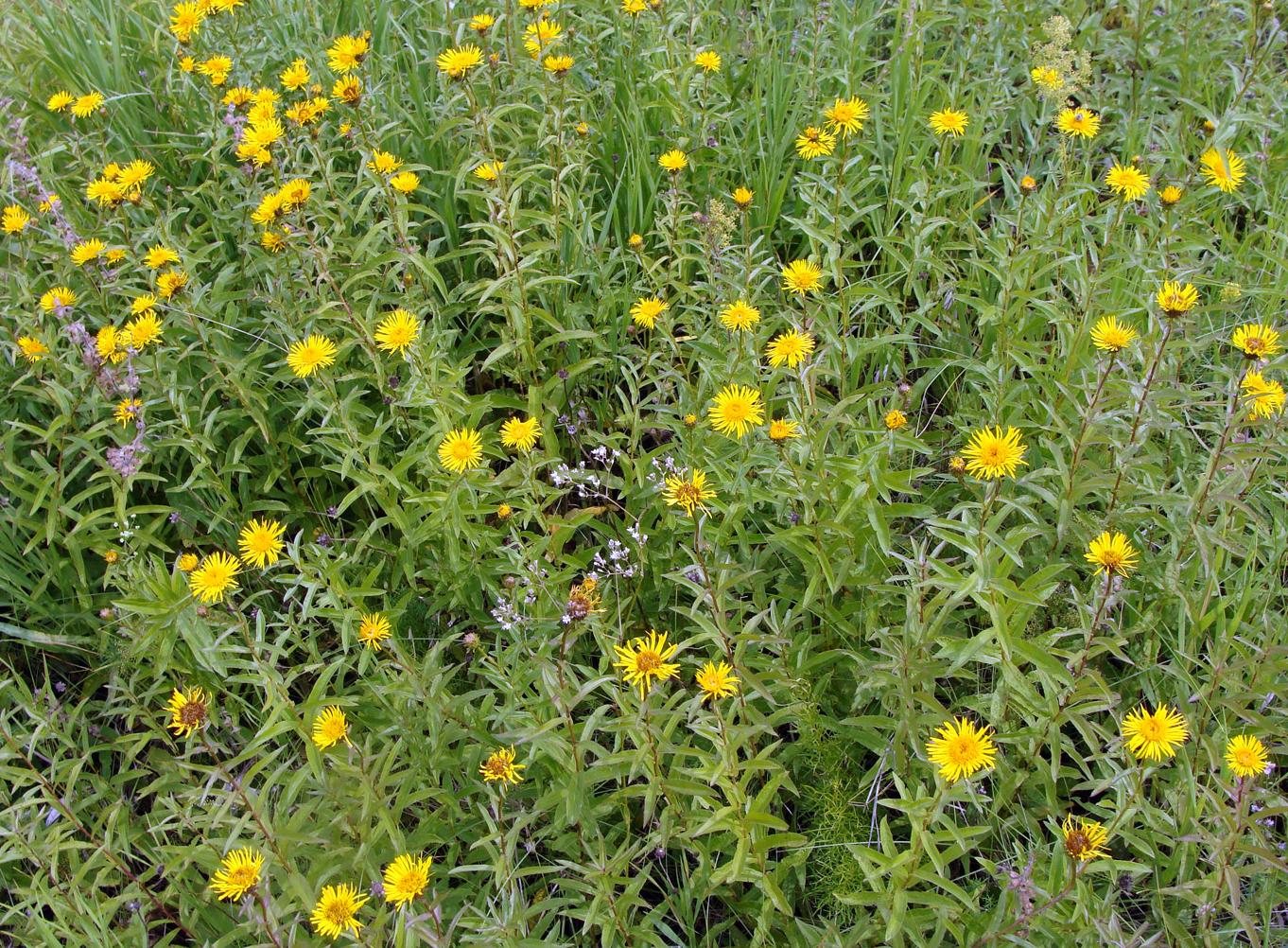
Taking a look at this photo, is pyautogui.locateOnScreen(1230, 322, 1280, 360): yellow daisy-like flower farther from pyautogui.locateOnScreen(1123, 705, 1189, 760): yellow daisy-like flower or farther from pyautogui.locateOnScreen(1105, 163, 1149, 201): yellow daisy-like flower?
pyautogui.locateOnScreen(1123, 705, 1189, 760): yellow daisy-like flower

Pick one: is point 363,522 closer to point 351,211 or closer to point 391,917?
point 351,211

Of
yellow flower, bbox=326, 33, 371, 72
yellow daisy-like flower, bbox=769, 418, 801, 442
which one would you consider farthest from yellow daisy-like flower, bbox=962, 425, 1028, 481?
yellow flower, bbox=326, 33, 371, 72

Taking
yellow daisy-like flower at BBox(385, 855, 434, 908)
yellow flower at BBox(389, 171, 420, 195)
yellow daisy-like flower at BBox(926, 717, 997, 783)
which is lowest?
yellow daisy-like flower at BBox(385, 855, 434, 908)

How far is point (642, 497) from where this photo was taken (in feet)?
8.07

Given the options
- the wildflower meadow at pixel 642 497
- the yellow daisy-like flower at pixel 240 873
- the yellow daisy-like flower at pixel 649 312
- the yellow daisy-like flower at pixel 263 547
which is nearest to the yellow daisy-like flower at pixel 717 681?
the wildflower meadow at pixel 642 497

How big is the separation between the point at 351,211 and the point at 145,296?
62 centimetres

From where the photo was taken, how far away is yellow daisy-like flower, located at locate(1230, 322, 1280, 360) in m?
1.89

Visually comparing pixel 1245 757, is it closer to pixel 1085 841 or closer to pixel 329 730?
pixel 1085 841

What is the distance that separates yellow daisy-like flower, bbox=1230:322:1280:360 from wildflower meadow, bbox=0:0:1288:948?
24 millimetres

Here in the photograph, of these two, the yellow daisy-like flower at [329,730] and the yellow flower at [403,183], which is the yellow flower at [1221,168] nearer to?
the yellow flower at [403,183]

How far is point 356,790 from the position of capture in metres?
1.92

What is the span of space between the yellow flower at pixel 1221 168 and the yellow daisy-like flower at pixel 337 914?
2681 mm

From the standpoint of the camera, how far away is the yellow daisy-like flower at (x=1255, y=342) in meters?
1.89

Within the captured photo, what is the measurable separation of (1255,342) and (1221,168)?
1.00 meters
